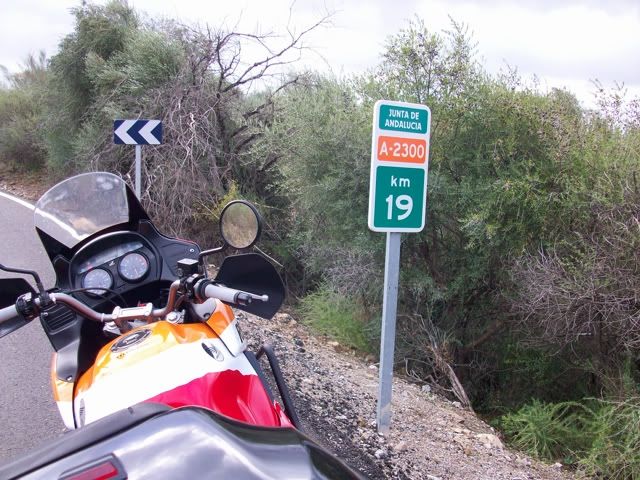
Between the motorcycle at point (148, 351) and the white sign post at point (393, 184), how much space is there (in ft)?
5.71

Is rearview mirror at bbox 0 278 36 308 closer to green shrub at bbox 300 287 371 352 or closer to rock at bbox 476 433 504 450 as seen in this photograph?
rock at bbox 476 433 504 450

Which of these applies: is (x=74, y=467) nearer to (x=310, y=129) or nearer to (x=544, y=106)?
(x=544, y=106)

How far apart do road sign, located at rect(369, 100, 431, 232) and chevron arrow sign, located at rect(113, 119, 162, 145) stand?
5.17m

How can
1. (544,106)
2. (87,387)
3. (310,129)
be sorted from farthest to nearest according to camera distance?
(310,129)
(544,106)
(87,387)

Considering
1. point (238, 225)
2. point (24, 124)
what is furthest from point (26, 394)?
point (24, 124)

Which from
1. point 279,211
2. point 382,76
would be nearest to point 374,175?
point 382,76

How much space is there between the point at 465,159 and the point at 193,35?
777 centimetres

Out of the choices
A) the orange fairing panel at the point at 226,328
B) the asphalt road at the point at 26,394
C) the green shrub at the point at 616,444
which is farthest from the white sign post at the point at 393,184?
the asphalt road at the point at 26,394

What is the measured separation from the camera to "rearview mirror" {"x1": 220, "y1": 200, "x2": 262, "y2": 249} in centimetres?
288

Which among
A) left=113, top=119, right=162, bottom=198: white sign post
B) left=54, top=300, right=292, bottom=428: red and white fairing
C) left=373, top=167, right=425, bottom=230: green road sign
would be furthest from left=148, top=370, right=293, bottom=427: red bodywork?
left=113, top=119, right=162, bottom=198: white sign post

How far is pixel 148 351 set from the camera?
2.06 meters

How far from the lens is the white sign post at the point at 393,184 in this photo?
454 centimetres

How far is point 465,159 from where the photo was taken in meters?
7.06

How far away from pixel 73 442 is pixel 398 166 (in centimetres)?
364
